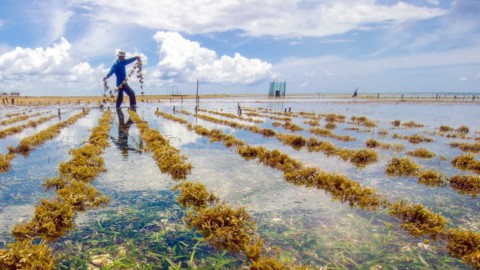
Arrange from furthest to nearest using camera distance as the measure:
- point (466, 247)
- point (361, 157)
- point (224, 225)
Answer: point (361, 157) → point (224, 225) → point (466, 247)

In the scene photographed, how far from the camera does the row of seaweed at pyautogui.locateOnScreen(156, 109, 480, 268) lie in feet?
22.8

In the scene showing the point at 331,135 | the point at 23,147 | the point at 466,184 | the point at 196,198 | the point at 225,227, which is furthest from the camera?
the point at 331,135

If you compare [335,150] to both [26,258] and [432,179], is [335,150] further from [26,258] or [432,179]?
[26,258]

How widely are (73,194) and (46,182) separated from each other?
2.45 m

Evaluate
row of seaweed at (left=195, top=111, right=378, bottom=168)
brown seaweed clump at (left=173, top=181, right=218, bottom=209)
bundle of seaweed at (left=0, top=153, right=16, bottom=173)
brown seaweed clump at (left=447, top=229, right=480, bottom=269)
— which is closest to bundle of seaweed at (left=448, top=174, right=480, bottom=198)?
row of seaweed at (left=195, top=111, right=378, bottom=168)

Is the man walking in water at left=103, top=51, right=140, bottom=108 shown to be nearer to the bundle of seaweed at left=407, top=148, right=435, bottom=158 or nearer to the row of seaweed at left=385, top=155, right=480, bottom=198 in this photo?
the bundle of seaweed at left=407, top=148, right=435, bottom=158

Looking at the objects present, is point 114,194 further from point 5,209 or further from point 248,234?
point 248,234

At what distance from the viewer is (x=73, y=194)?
940 cm

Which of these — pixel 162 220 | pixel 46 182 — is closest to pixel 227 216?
pixel 162 220

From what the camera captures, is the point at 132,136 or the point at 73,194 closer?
the point at 73,194

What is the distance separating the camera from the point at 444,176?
42.5 feet

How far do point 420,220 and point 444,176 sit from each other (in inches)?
249

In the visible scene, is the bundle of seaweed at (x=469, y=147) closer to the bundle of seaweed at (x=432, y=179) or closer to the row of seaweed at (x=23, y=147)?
the bundle of seaweed at (x=432, y=179)

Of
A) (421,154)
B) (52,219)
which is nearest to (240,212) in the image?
(52,219)
